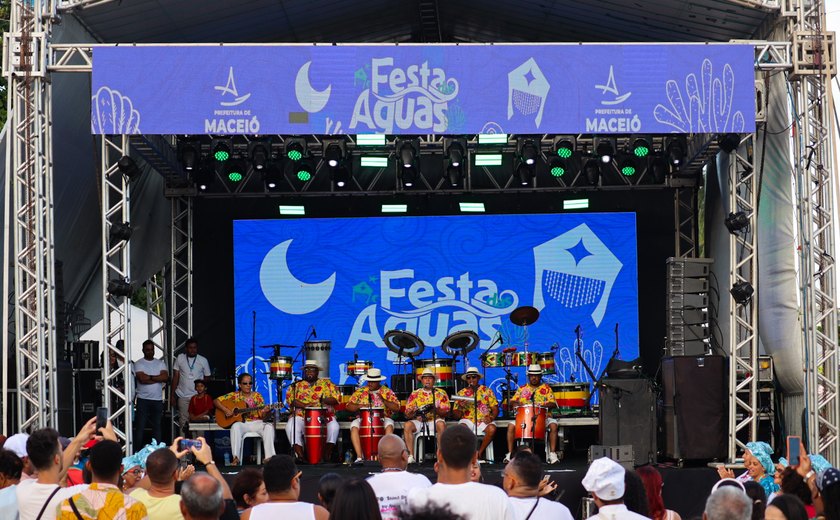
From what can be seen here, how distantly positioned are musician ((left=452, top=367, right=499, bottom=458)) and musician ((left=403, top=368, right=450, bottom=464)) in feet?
0.75

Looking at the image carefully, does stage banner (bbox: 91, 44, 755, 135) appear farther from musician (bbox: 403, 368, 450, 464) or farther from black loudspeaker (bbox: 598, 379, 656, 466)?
musician (bbox: 403, 368, 450, 464)

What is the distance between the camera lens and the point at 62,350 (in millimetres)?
13977

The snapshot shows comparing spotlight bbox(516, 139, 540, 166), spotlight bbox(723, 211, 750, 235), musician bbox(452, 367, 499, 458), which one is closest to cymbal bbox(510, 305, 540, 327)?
musician bbox(452, 367, 499, 458)

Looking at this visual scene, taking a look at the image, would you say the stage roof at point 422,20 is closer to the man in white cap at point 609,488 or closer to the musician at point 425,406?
the musician at point 425,406

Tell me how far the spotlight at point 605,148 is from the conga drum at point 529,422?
12.0 feet

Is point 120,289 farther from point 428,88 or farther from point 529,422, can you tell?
point 529,422

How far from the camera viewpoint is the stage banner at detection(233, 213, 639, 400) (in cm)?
1677

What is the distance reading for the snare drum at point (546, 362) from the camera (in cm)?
1479

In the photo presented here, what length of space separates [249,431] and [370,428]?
59.0 inches

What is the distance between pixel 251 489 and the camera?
5.96m

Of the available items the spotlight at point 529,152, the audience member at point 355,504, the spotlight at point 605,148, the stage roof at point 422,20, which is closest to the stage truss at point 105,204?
the stage roof at point 422,20

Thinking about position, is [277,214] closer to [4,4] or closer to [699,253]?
[699,253]

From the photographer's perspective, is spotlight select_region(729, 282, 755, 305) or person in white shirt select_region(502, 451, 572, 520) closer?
person in white shirt select_region(502, 451, 572, 520)

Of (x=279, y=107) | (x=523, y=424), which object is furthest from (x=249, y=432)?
(x=279, y=107)
